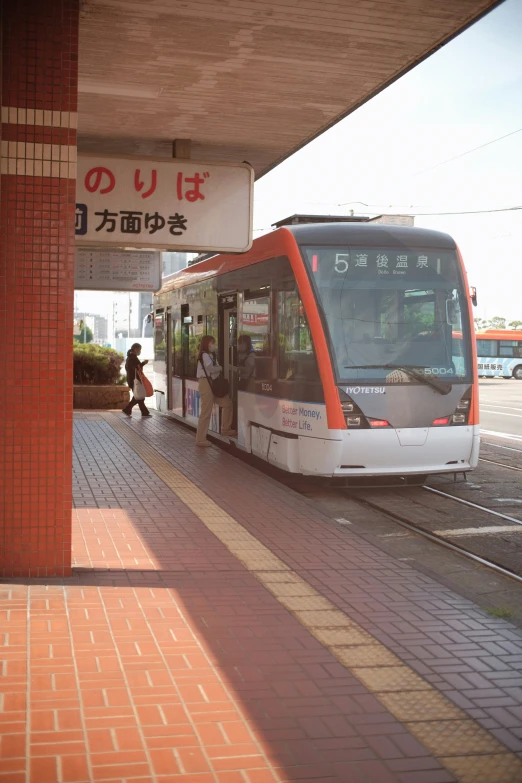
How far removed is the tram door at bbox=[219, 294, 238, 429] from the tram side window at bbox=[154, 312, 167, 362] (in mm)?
6118

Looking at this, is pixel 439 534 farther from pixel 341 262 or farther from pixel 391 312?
Answer: pixel 341 262

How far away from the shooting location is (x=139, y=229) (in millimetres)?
9016

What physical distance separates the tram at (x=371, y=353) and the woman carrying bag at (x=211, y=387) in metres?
2.79

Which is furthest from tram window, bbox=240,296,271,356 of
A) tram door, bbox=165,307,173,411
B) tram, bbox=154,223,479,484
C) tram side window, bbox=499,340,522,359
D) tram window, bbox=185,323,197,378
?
tram side window, bbox=499,340,522,359

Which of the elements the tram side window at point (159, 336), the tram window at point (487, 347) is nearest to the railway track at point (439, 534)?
the tram side window at point (159, 336)

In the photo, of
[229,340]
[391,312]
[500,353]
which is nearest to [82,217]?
[391,312]

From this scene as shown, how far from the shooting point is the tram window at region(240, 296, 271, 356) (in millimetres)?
11640

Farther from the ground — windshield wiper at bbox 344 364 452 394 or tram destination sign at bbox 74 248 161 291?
tram destination sign at bbox 74 248 161 291

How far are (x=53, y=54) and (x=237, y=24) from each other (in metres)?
1.49

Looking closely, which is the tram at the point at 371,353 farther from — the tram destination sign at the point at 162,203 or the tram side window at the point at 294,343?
the tram destination sign at the point at 162,203

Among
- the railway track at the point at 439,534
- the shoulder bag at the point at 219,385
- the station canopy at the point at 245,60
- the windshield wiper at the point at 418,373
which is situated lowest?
the railway track at the point at 439,534

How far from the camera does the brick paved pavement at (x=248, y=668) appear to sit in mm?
3688

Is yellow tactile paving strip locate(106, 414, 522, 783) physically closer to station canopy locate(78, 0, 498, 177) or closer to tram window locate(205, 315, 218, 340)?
station canopy locate(78, 0, 498, 177)

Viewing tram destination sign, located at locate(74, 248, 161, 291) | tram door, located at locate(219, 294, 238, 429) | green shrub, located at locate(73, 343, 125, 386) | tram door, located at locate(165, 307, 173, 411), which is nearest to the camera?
tram door, located at locate(219, 294, 238, 429)
